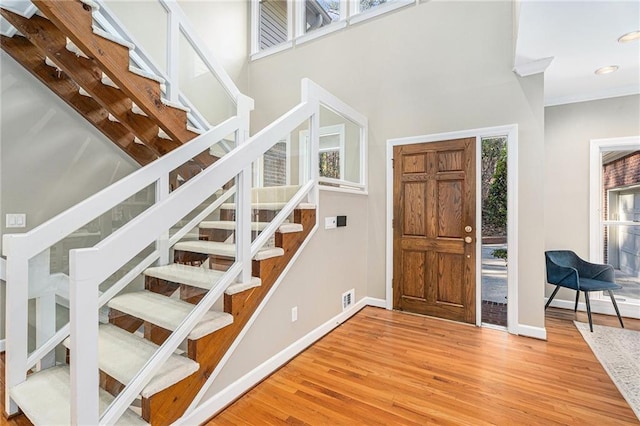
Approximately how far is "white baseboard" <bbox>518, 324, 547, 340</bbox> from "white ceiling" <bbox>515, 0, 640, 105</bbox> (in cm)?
270

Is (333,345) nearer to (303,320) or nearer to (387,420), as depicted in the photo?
(303,320)

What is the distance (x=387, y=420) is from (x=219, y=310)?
131 cm

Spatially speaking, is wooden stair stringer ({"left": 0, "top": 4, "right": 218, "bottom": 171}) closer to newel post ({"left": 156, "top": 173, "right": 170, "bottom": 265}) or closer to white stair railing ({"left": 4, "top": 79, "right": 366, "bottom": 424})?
newel post ({"left": 156, "top": 173, "right": 170, "bottom": 265})

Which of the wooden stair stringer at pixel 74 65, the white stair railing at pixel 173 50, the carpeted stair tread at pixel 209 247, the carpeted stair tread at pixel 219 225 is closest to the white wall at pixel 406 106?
the carpeted stair tread at pixel 209 247

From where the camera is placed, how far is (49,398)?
1.77m

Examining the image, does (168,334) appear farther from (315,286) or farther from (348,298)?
(348,298)

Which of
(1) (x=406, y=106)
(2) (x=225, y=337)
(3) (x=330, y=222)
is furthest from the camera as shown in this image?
(1) (x=406, y=106)

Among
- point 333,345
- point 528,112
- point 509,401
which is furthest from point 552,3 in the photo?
point 333,345

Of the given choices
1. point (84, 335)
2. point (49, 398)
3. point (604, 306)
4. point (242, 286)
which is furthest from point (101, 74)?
point (604, 306)

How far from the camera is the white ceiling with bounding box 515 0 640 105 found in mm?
2162

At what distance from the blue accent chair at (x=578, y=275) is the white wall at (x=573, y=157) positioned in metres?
0.24

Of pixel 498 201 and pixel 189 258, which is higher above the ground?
pixel 498 201

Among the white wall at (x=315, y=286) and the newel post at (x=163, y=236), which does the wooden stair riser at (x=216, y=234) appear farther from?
the white wall at (x=315, y=286)

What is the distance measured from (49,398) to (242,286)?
4.05 ft
